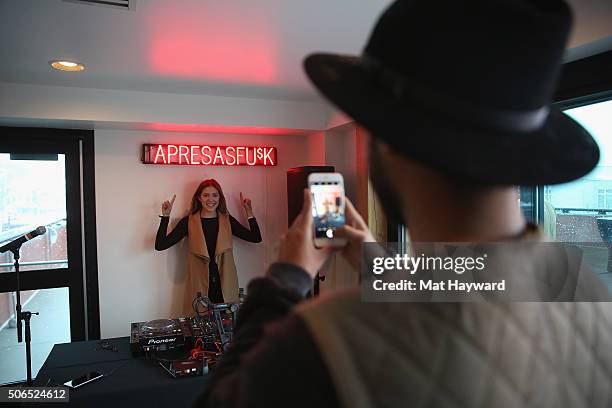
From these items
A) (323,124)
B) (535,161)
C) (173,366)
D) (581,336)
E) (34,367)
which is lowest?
(34,367)

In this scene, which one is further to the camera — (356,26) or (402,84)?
(356,26)

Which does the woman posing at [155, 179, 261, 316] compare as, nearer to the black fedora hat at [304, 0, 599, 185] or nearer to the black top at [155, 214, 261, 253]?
the black top at [155, 214, 261, 253]

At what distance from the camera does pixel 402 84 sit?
40 centimetres

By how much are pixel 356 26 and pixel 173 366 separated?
1.71 meters

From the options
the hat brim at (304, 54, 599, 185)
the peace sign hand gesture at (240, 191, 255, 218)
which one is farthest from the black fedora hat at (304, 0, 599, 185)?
the peace sign hand gesture at (240, 191, 255, 218)

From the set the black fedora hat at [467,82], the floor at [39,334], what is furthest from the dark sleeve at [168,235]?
the black fedora hat at [467,82]

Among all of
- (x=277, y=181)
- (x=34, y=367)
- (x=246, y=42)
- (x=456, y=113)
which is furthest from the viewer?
(x=277, y=181)

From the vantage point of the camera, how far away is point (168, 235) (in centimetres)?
324

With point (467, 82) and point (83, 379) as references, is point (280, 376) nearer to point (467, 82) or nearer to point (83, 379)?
point (467, 82)

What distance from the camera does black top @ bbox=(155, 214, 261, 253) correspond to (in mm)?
3184

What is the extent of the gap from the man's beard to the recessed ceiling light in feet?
7.55

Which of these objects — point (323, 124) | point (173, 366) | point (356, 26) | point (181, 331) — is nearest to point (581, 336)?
point (356, 26)

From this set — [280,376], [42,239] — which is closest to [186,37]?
[280,376]

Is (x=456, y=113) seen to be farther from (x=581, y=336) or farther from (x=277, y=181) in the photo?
(x=277, y=181)
